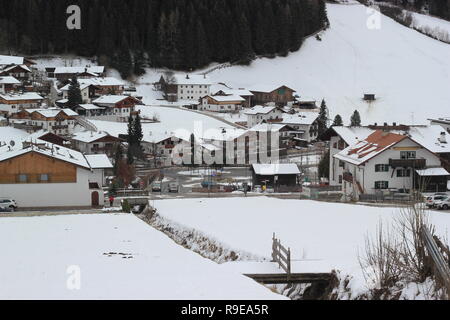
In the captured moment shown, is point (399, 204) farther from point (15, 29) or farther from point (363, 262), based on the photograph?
point (15, 29)

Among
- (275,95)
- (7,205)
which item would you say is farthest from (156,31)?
(7,205)

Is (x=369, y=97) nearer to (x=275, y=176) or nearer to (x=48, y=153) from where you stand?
(x=275, y=176)

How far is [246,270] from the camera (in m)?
14.0

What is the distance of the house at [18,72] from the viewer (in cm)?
7125

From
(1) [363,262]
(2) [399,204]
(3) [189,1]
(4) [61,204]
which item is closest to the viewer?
(1) [363,262]

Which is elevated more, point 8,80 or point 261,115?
point 8,80

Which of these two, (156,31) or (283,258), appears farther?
(156,31)

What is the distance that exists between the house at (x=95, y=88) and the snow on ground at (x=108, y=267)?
155 ft

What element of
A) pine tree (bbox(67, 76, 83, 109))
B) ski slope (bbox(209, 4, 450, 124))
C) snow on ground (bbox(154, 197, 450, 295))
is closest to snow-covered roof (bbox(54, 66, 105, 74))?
pine tree (bbox(67, 76, 83, 109))

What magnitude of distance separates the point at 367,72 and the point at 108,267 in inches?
3011

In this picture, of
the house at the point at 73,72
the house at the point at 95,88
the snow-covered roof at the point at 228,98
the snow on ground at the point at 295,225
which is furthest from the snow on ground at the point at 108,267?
the house at the point at 73,72

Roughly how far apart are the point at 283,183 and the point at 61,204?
13.2 meters

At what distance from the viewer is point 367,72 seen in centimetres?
8744
